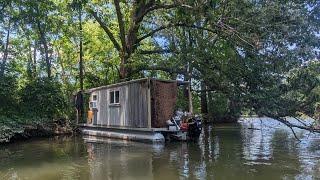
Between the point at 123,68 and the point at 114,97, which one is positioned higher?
the point at 123,68

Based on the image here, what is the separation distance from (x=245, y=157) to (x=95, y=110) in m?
11.5

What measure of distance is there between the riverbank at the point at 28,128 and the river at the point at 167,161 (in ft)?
3.43

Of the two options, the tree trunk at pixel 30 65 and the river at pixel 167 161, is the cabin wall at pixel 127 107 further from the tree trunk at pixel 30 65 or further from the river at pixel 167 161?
the tree trunk at pixel 30 65

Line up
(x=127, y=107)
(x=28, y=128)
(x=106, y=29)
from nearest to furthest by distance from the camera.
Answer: (x=127, y=107) < (x=28, y=128) < (x=106, y=29)

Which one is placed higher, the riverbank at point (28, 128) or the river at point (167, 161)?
the riverbank at point (28, 128)

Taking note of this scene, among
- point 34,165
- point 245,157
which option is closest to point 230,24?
point 245,157

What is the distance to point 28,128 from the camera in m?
20.7

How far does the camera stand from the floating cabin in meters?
17.5

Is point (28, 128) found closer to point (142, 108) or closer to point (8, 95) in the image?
point (8, 95)

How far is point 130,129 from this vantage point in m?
18.6

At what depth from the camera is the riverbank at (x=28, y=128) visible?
17953 mm

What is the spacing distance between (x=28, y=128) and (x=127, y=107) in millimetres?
5608

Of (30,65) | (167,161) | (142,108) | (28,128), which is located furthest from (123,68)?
(30,65)

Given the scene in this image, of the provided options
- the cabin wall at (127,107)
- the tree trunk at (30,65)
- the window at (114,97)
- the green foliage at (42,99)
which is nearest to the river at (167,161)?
the cabin wall at (127,107)
